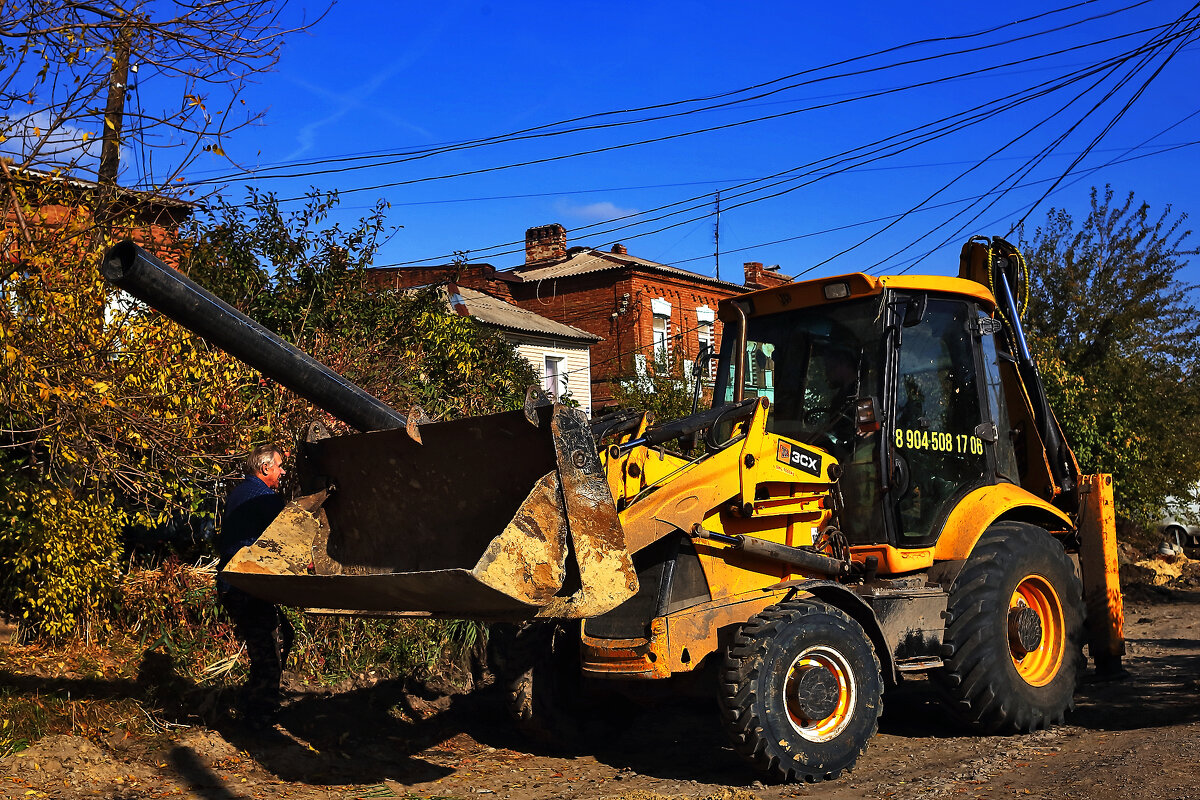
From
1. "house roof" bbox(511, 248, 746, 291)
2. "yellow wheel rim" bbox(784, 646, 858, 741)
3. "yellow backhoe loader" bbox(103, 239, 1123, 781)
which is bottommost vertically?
"yellow wheel rim" bbox(784, 646, 858, 741)

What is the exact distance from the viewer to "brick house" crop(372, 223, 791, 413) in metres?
31.3

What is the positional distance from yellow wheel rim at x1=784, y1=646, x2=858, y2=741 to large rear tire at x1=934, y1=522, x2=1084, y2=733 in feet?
3.20

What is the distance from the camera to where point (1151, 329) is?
71.9ft

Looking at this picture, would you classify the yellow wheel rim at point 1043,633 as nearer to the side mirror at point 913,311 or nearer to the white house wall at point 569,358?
the side mirror at point 913,311

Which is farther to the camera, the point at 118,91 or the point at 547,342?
the point at 547,342

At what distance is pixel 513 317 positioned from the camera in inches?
1115

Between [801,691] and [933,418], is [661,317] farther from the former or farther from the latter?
[801,691]

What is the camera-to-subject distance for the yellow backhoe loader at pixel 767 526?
4.93 metres

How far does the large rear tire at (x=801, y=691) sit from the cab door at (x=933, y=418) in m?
1.04

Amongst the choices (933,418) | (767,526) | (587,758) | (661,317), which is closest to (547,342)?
(661,317)

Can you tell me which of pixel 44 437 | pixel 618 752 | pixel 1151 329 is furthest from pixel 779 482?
pixel 1151 329

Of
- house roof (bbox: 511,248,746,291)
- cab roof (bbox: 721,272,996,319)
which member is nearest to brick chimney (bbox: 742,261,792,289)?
house roof (bbox: 511,248,746,291)

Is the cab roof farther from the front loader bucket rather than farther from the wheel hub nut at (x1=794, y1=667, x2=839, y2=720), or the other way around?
the wheel hub nut at (x1=794, y1=667, x2=839, y2=720)

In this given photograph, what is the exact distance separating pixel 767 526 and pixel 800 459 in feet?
1.46
